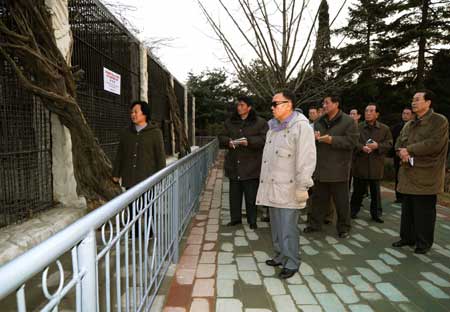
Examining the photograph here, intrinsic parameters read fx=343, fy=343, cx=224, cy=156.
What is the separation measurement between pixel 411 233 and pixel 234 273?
2274mm

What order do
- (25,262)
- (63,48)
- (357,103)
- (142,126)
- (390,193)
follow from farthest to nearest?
(357,103)
(390,193)
(63,48)
(142,126)
(25,262)

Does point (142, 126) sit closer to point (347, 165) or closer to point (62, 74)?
point (62, 74)

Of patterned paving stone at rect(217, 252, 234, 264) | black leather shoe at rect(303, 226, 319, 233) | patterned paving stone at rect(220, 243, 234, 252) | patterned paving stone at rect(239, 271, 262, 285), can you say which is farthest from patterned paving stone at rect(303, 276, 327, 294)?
black leather shoe at rect(303, 226, 319, 233)

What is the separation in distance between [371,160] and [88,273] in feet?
15.6

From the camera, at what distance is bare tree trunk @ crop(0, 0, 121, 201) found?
3.72m

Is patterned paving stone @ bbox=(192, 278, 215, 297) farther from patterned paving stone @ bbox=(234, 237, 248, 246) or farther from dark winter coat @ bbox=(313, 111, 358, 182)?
dark winter coat @ bbox=(313, 111, 358, 182)

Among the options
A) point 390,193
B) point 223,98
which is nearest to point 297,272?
point 390,193

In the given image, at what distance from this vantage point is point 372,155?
5234mm

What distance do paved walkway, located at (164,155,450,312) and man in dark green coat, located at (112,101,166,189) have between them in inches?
42.2

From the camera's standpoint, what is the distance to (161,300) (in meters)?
2.83

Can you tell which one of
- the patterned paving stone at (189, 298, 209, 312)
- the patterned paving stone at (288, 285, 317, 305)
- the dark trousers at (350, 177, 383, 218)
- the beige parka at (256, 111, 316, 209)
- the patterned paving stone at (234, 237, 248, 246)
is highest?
the beige parka at (256, 111, 316, 209)

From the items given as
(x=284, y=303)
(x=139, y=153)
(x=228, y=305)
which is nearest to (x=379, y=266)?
(x=284, y=303)

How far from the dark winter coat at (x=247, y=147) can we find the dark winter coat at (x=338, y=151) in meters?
0.85

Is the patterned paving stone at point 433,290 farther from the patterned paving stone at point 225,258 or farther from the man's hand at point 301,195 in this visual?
the patterned paving stone at point 225,258
